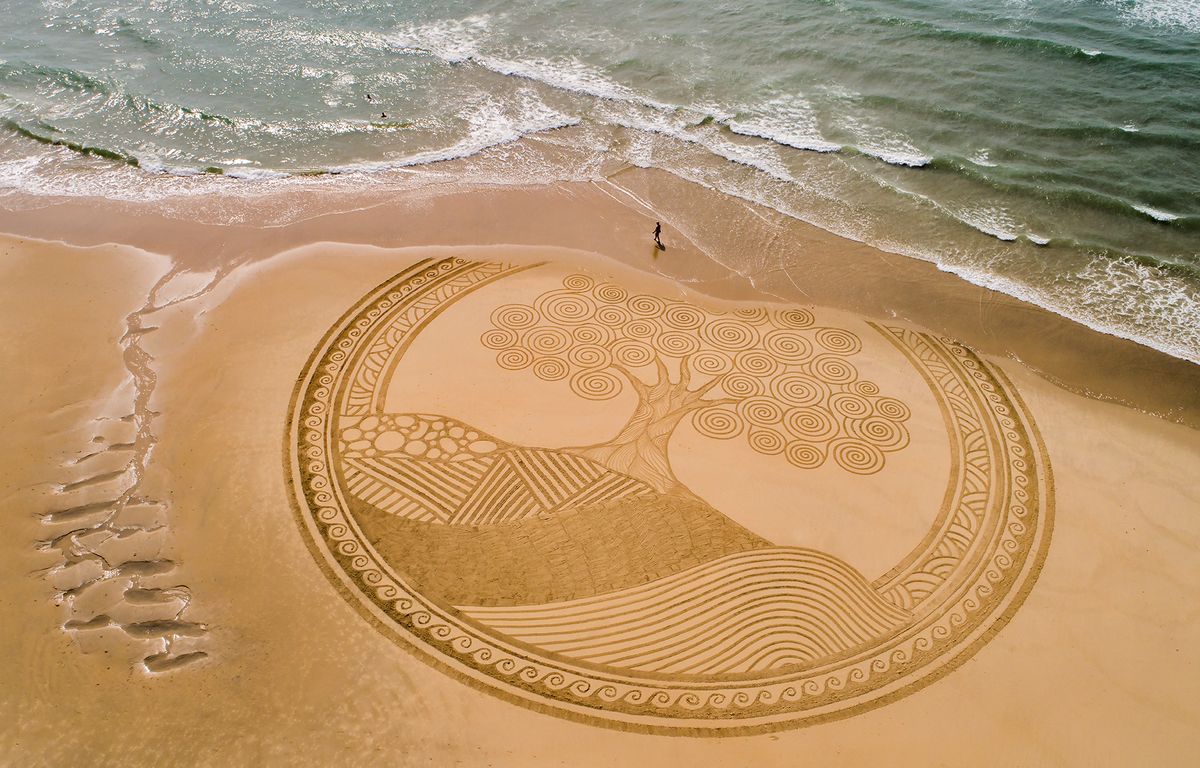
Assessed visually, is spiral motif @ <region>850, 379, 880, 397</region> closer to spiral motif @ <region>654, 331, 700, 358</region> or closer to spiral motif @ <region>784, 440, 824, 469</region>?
spiral motif @ <region>784, 440, 824, 469</region>

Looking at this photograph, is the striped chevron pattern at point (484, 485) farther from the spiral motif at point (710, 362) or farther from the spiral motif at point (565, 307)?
the spiral motif at point (565, 307)

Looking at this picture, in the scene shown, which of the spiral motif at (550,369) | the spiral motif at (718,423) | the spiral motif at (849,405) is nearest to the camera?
the spiral motif at (718,423)

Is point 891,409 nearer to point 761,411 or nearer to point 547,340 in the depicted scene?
point 761,411

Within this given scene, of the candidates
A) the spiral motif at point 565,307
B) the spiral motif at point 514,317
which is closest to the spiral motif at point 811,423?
the spiral motif at point 565,307

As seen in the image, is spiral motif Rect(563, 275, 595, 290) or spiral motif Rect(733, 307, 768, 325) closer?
spiral motif Rect(733, 307, 768, 325)

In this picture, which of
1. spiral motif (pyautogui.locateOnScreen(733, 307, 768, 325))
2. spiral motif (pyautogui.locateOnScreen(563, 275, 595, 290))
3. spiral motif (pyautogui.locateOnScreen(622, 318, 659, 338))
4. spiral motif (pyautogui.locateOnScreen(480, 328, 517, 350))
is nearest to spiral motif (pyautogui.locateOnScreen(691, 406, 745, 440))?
spiral motif (pyautogui.locateOnScreen(622, 318, 659, 338))

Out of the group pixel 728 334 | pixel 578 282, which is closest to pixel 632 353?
pixel 728 334
